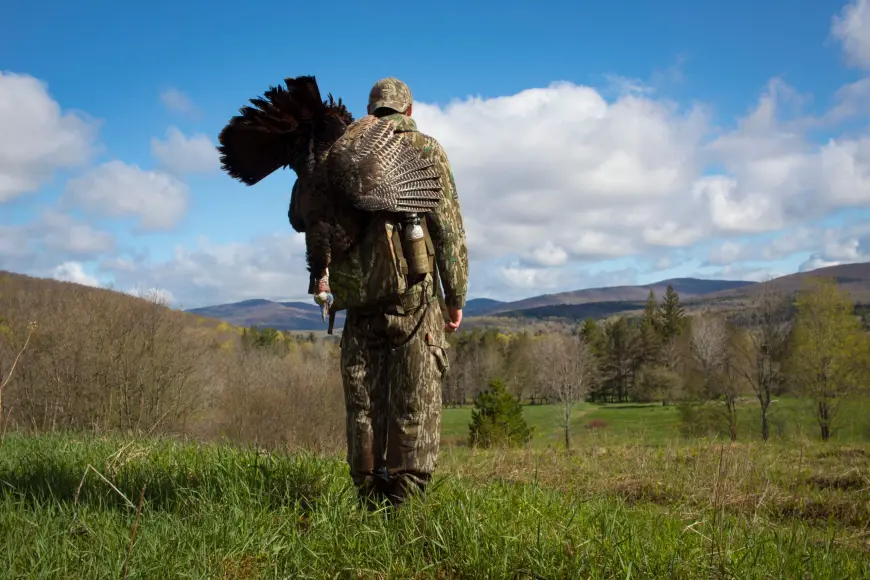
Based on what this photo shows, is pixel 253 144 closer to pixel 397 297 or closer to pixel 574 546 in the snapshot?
pixel 397 297

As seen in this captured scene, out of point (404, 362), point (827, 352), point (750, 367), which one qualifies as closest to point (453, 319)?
point (404, 362)

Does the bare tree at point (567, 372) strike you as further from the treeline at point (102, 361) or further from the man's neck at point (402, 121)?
the man's neck at point (402, 121)

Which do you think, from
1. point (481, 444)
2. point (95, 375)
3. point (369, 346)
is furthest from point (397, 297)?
point (95, 375)

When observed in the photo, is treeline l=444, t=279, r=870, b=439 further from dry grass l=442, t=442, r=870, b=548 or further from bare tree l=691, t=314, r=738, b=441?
dry grass l=442, t=442, r=870, b=548

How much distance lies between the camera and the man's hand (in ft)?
13.0

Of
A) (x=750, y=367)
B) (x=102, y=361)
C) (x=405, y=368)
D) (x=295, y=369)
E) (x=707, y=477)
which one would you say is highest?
(x=405, y=368)

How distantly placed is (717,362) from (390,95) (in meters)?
52.6

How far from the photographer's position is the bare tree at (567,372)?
45.7 meters

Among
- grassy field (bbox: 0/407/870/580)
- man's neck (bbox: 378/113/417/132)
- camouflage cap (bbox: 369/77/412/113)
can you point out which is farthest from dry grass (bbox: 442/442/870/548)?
camouflage cap (bbox: 369/77/412/113)

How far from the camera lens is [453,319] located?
13.1 ft

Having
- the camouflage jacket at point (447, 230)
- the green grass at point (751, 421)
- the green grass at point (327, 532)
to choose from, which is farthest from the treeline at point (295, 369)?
the camouflage jacket at point (447, 230)

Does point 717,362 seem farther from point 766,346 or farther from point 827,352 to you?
point 827,352

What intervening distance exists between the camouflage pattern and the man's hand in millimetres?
45

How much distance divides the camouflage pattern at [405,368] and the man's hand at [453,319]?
0.04 metres
